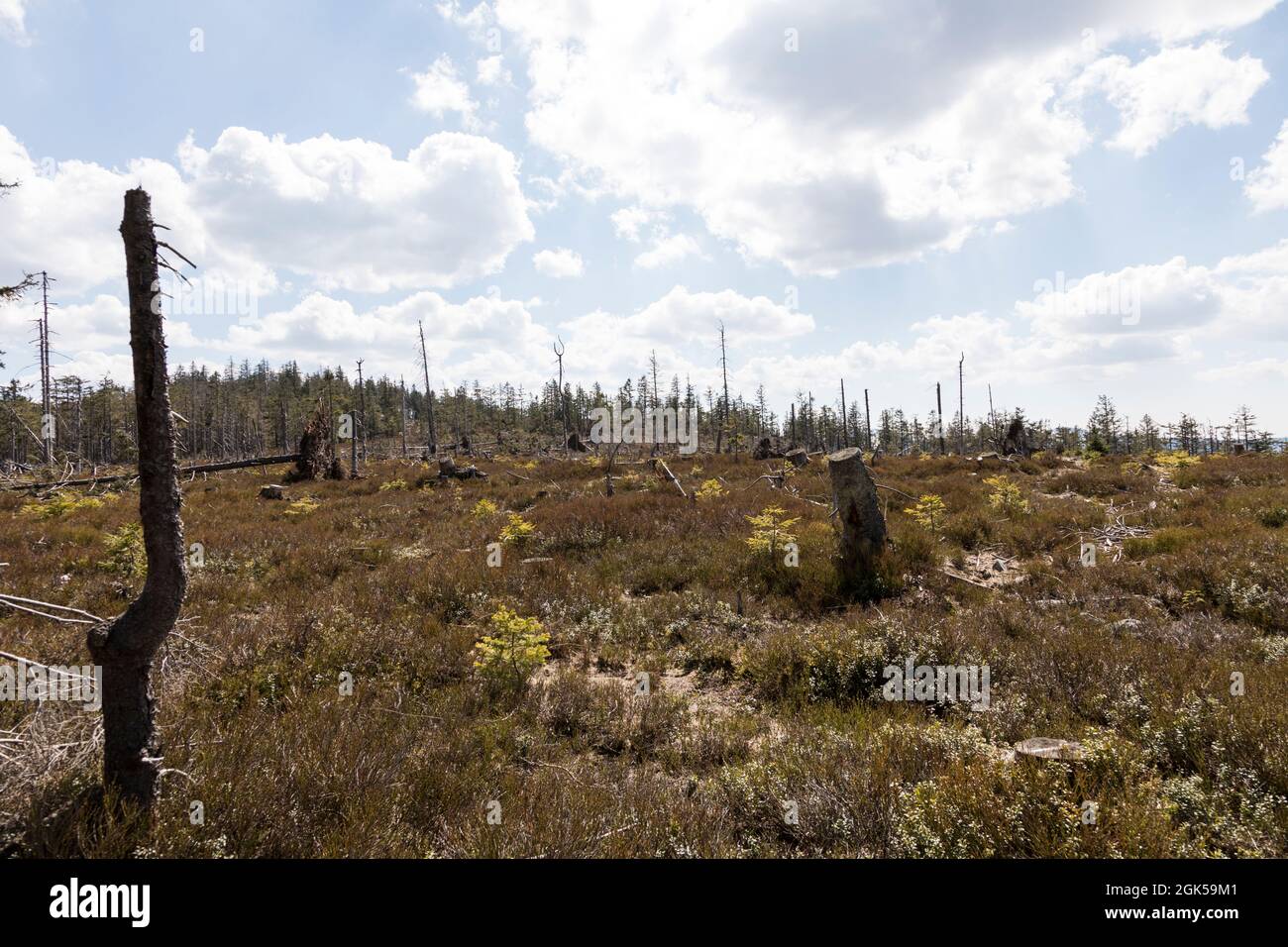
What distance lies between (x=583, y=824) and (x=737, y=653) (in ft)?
12.1

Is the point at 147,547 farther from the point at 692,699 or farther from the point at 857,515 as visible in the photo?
the point at 857,515

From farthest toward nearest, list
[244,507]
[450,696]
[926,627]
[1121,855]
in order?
1. [244,507]
2. [926,627]
3. [450,696]
4. [1121,855]

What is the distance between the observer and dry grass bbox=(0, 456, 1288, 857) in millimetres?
3035

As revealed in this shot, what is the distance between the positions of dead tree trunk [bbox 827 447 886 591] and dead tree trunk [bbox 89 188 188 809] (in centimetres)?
862

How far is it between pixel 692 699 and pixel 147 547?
4.80 meters

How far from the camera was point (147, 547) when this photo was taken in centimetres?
271

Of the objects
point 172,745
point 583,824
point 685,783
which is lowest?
point 685,783

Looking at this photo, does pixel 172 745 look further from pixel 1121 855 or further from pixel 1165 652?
pixel 1165 652
